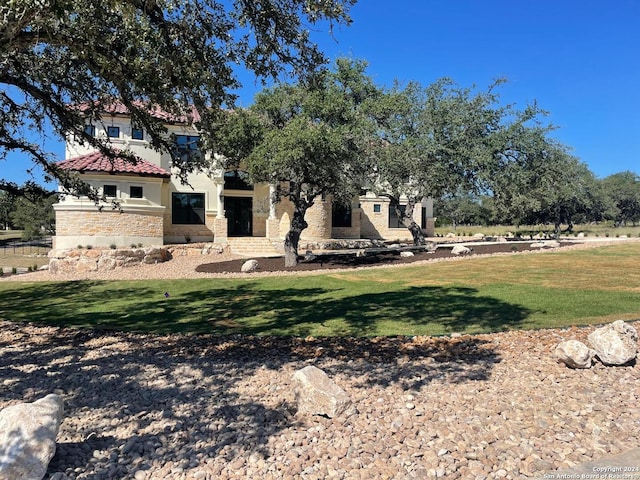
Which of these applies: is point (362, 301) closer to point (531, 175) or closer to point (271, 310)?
point (271, 310)

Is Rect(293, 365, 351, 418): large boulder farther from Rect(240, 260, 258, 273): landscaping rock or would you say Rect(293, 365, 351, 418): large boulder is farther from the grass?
the grass

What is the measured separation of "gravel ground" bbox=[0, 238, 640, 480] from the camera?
12.5ft

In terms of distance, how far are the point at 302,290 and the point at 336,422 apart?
9.47m

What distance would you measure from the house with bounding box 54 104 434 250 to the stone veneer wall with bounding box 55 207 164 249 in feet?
0.15

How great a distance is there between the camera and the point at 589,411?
4.65m

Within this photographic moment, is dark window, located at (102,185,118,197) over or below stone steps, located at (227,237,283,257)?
over

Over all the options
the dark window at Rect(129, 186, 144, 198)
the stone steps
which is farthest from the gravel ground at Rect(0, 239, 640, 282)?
the dark window at Rect(129, 186, 144, 198)

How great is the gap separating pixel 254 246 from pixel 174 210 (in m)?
5.98

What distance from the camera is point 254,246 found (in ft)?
91.0

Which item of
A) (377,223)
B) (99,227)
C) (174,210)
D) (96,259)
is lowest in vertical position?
(96,259)

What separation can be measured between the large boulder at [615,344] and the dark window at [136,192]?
2280 centimetres

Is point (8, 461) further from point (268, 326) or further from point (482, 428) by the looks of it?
point (268, 326)

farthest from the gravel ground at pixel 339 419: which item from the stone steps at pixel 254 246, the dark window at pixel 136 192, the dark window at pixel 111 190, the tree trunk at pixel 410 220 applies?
the stone steps at pixel 254 246

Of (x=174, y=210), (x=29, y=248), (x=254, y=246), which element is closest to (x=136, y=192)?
(x=174, y=210)
